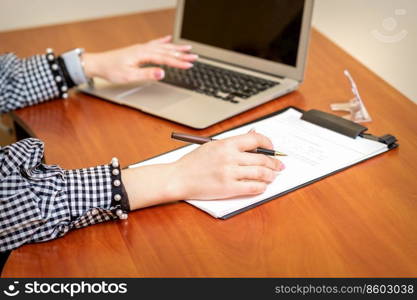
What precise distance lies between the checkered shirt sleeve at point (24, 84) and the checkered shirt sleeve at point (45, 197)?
1.33ft

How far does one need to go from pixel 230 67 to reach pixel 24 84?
1.63ft

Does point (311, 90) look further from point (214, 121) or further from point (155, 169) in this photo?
point (155, 169)

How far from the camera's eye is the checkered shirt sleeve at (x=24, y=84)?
1.39 meters

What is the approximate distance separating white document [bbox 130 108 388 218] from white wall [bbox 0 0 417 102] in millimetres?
291

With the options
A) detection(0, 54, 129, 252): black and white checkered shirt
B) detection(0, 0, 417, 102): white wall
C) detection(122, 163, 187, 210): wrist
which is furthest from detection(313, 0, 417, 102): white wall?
detection(0, 54, 129, 252): black and white checkered shirt

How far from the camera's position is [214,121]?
1228 mm

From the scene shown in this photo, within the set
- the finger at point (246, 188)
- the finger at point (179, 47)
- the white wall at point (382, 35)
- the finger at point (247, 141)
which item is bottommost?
the finger at point (246, 188)

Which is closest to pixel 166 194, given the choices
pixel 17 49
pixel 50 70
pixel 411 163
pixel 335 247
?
pixel 335 247

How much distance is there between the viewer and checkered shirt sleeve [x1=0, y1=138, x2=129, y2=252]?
935 millimetres

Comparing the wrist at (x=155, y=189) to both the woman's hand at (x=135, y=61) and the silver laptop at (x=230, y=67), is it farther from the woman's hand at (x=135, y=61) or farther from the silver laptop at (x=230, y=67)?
the woman's hand at (x=135, y=61)

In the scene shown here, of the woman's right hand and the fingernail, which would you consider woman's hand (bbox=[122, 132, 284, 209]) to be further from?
the fingernail

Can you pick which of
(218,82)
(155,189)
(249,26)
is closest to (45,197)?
(155,189)

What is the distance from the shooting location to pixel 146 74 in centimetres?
138

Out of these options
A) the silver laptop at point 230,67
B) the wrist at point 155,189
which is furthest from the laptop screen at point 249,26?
the wrist at point 155,189
